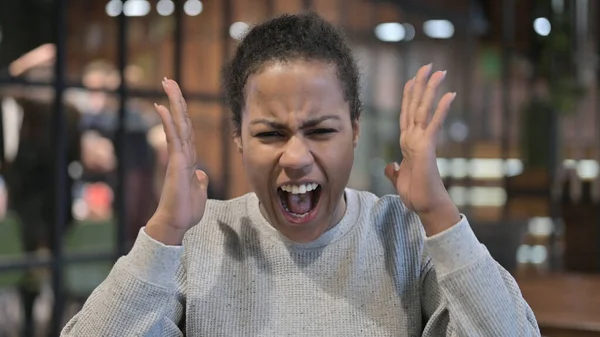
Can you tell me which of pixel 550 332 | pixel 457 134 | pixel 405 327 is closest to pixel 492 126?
pixel 457 134

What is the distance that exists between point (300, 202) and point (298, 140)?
11 cm

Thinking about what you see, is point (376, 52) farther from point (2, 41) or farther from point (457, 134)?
point (2, 41)

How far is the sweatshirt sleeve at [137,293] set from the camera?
128cm

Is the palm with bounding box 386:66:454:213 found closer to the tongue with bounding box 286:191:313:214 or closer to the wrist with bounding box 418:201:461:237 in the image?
the wrist with bounding box 418:201:461:237

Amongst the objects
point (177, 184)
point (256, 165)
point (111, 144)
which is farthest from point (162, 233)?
point (111, 144)

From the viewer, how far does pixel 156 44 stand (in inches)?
165

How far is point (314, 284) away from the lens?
4.62 ft

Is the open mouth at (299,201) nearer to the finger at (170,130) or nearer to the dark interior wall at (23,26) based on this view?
the finger at (170,130)

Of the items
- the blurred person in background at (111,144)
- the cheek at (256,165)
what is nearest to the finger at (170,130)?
the cheek at (256,165)

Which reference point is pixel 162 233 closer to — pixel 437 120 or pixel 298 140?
pixel 298 140

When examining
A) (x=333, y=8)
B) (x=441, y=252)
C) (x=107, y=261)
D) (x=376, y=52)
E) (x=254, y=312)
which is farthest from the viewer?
(x=376, y=52)

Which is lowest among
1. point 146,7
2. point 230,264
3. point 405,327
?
point 405,327

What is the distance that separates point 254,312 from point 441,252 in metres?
0.33

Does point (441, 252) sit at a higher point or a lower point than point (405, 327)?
higher
